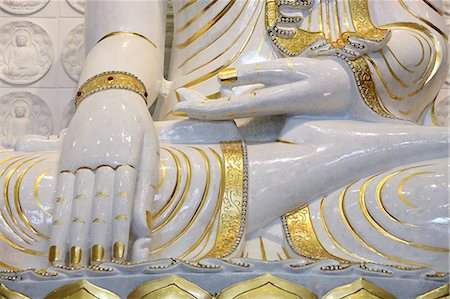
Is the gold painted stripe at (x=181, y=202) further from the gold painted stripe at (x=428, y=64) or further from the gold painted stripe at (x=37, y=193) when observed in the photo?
the gold painted stripe at (x=428, y=64)

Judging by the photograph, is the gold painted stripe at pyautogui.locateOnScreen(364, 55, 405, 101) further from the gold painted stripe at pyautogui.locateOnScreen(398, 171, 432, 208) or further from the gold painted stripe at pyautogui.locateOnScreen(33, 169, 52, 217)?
the gold painted stripe at pyautogui.locateOnScreen(33, 169, 52, 217)

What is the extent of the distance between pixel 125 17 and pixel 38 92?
451 mm

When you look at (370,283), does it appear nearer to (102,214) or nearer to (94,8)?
(102,214)

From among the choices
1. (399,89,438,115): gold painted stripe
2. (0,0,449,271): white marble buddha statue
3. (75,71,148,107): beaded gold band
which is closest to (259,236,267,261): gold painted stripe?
(0,0,449,271): white marble buddha statue

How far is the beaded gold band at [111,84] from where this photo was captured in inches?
63.1

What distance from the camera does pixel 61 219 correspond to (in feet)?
4.59

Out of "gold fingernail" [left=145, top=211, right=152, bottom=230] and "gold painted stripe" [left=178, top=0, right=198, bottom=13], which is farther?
"gold painted stripe" [left=178, top=0, right=198, bottom=13]

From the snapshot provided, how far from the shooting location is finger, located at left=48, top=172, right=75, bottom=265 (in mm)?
1377

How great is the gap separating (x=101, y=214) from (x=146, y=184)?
97mm

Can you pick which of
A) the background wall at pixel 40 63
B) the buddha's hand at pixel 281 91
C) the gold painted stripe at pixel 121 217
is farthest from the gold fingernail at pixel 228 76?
the background wall at pixel 40 63

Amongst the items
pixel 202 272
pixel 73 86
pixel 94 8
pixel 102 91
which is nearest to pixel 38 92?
pixel 73 86

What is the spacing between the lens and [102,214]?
1383 mm

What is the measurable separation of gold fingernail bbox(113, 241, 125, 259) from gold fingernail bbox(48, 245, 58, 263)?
9 centimetres

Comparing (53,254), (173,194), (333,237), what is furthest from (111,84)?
(333,237)
